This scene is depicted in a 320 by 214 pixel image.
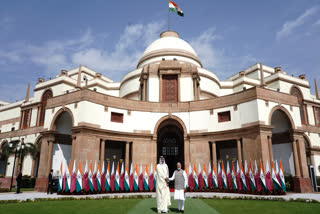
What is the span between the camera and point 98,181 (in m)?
20.2

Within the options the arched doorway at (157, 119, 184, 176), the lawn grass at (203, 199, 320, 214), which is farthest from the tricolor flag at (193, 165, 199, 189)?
the lawn grass at (203, 199, 320, 214)

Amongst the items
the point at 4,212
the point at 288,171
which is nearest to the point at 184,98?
the point at 288,171

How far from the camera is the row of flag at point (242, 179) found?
19.3m

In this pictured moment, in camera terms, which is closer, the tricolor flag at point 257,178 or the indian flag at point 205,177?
the tricolor flag at point 257,178

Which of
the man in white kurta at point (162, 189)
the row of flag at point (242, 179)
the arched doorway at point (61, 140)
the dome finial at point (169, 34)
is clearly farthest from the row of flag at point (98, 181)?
the dome finial at point (169, 34)

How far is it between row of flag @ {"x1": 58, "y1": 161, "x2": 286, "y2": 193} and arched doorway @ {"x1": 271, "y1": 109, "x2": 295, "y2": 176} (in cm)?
543

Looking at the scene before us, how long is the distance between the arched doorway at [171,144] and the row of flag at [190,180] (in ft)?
19.1

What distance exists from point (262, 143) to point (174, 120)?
9.15 meters

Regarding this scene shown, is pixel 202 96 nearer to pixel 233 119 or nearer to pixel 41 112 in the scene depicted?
pixel 233 119

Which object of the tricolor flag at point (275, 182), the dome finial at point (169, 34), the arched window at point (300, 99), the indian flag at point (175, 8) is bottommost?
the tricolor flag at point (275, 182)

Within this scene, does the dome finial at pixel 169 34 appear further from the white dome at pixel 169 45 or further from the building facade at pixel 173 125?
the building facade at pixel 173 125

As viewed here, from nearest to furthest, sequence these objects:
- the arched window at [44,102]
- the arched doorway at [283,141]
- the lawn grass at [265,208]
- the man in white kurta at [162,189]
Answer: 1. the man in white kurta at [162,189]
2. the lawn grass at [265,208]
3. the arched doorway at [283,141]
4. the arched window at [44,102]

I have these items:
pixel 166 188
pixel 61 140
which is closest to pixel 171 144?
pixel 61 140

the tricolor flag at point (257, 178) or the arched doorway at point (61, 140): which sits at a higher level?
the arched doorway at point (61, 140)
